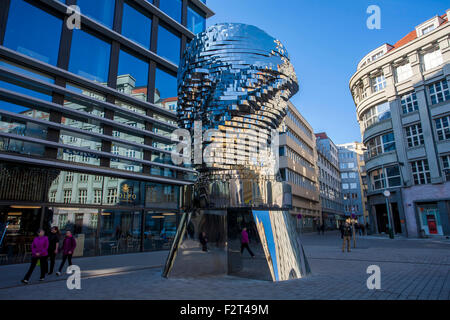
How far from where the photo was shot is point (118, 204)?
1891 centimetres

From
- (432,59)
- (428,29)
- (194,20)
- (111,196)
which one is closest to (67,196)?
(111,196)

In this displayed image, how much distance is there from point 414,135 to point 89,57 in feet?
113

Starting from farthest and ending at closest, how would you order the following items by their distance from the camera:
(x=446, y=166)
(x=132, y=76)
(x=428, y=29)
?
(x=428, y=29), (x=446, y=166), (x=132, y=76)

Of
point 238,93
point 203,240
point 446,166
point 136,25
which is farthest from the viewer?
point 446,166

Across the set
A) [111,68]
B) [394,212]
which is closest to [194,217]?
[111,68]

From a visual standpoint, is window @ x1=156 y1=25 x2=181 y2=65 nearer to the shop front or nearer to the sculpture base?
the shop front

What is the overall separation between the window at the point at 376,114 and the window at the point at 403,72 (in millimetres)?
3382

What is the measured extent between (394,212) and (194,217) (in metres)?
35.0

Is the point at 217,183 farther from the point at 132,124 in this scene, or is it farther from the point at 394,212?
the point at 394,212

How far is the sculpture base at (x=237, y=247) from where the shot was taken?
23.5 ft

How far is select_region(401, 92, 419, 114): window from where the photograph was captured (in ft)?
108

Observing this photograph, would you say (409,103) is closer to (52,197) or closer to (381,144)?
(381,144)

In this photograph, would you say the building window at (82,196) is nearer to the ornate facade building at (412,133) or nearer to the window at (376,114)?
the ornate facade building at (412,133)

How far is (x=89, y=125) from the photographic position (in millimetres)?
17688
